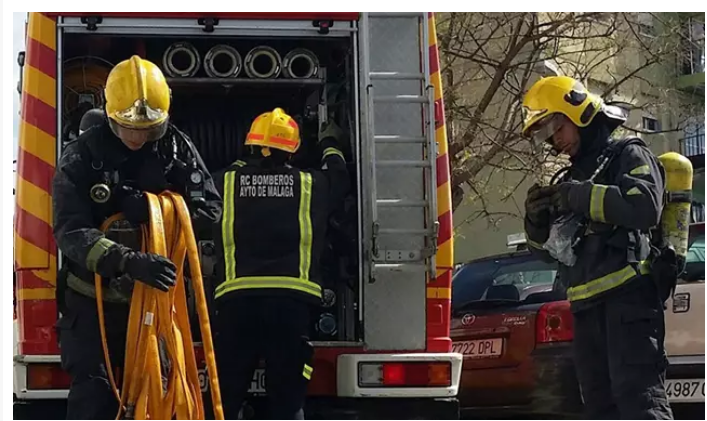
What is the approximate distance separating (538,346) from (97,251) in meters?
3.27

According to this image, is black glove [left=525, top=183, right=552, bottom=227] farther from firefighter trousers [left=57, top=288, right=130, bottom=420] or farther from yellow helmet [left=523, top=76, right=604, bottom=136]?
firefighter trousers [left=57, top=288, right=130, bottom=420]

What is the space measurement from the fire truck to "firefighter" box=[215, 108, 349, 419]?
170 mm

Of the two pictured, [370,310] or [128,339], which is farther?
[370,310]

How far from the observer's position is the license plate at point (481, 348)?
6824mm

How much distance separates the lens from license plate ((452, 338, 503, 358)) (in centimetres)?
682

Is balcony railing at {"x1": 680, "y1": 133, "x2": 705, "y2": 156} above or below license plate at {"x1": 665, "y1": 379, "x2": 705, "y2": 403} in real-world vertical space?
above

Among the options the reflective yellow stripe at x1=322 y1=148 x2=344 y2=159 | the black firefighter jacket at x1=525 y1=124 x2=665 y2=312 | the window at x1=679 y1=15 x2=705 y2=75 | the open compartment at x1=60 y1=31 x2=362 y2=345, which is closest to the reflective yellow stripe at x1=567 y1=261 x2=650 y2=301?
the black firefighter jacket at x1=525 y1=124 x2=665 y2=312

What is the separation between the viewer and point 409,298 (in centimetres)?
503

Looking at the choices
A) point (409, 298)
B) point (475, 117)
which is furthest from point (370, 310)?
point (475, 117)

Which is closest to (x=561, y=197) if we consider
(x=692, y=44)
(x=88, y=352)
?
(x=88, y=352)

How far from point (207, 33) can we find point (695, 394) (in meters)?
3.53

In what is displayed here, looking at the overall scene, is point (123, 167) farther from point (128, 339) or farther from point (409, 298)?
point (409, 298)

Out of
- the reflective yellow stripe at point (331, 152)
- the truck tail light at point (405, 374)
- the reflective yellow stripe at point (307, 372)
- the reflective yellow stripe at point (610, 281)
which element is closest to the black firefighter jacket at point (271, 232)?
the reflective yellow stripe at point (331, 152)

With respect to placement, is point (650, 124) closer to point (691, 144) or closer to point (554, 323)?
point (691, 144)
